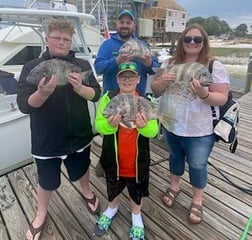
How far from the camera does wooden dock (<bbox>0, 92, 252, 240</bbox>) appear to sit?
219 centimetres

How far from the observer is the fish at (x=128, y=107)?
1.69m

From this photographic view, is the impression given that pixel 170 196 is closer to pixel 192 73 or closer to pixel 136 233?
pixel 136 233

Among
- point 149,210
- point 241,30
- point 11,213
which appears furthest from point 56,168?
point 241,30

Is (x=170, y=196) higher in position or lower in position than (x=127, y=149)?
lower

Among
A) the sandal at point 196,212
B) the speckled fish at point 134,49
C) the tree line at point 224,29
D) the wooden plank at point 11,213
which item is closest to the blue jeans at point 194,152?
the sandal at point 196,212

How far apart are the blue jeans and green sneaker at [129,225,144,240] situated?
0.64 metres

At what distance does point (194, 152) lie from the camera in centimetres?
213

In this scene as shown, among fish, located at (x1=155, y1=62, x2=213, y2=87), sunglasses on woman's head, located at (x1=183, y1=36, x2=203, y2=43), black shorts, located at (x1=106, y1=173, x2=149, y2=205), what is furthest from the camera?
black shorts, located at (x1=106, y1=173, x2=149, y2=205)

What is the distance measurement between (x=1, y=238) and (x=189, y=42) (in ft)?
7.22

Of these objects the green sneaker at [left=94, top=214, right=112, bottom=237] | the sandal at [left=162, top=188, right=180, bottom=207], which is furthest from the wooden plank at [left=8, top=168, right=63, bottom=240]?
the sandal at [left=162, top=188, right=180, bottom=207]

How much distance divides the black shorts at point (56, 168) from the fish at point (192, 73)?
3.21ft

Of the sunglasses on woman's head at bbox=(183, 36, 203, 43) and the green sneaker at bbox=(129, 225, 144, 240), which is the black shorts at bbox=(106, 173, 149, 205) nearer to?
the green sneaker at bbox=(129, 225, 144, 240)

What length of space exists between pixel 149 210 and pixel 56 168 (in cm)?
101

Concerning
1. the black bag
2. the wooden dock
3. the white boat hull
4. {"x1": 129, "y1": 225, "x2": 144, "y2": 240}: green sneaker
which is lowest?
the wooden dock
